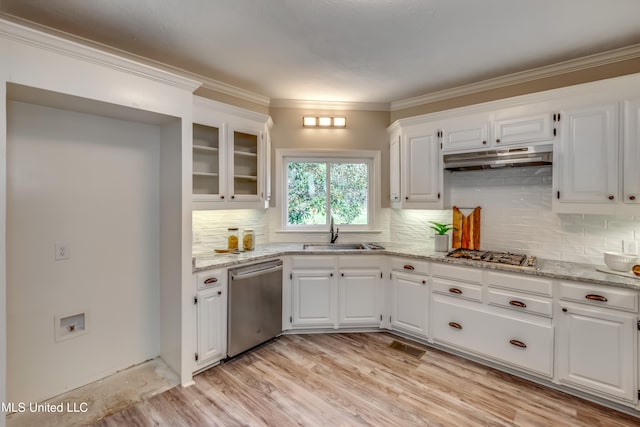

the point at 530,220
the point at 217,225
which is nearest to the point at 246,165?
the point at 217,225

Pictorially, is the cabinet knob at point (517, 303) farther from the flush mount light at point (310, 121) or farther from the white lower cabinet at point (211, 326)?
the flush mount light at point (310, 121)

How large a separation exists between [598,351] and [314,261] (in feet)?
7.85

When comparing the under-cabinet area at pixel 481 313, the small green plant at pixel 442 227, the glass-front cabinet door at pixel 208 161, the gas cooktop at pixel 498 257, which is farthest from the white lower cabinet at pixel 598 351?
the glass-front cabinet door at pixel 208 161

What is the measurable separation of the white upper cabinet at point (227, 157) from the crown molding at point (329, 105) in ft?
1.67

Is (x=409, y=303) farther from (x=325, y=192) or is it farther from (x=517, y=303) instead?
(x=325, y=192)

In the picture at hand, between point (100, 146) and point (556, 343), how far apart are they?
392 cm

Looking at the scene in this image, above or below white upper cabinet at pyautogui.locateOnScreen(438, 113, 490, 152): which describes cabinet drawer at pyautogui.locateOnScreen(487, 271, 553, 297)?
below

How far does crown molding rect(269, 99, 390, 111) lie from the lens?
12.2 feet

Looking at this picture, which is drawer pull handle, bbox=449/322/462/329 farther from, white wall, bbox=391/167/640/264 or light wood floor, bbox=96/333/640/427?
white wall, bbox=391/167/640/264

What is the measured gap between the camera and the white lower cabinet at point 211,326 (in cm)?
253

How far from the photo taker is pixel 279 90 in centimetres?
339

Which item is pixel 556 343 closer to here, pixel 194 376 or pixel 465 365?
pixel 465 365

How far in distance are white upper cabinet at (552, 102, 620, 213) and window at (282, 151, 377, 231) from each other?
1921 millimetres

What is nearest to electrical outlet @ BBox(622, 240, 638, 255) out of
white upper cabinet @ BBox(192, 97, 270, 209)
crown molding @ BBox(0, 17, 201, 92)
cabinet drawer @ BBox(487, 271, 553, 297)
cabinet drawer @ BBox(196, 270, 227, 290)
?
cabinet drawer @ BBox(487, 271, 553, 297)
